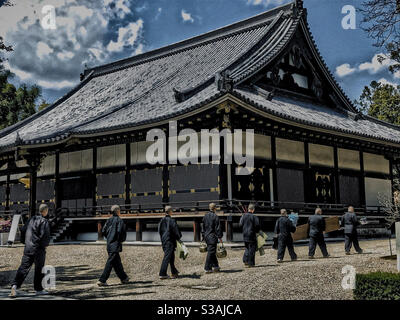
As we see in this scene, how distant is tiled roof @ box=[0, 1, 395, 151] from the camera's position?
810 inches

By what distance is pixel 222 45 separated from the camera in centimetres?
2717

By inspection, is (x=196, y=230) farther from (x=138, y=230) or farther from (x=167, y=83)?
(x=167, y=83)

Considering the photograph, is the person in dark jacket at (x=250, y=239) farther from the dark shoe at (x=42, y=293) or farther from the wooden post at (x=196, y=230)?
the wooden post at (x=196, y=230)

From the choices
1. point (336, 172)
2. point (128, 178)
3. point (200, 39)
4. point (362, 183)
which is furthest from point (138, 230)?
point (200, 39)

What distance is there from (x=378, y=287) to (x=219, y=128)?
36.5 ft

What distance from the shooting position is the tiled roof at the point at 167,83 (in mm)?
20578

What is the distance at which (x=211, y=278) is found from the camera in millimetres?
10969

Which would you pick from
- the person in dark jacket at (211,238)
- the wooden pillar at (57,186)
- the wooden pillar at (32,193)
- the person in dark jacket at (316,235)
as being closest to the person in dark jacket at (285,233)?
the person in dark jacket at (316,235)

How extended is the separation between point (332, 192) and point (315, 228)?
30.6 feet

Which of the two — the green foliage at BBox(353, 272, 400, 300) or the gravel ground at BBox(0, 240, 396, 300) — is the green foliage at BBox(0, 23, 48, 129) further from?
the green foliage at BBox(353, 272, 400, 300)

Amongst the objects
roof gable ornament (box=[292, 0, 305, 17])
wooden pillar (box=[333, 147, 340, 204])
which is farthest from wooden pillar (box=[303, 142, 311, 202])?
roof gable ornament (box=[292, 0, 305, 17])

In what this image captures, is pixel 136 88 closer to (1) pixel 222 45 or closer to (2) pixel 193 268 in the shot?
(1) pixel 222 45
